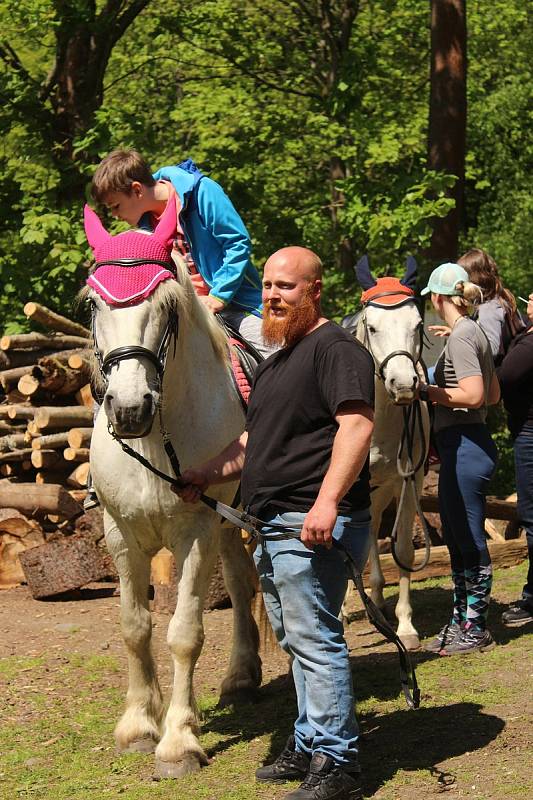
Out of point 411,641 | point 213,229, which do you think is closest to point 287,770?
point 411,641

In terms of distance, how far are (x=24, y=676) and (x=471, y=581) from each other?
9.33ft

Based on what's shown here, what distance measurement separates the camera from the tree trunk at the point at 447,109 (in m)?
13.4

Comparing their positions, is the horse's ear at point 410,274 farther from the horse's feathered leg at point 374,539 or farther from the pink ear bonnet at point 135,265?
the pink ear bonnet at point 135,265

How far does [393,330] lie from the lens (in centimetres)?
641

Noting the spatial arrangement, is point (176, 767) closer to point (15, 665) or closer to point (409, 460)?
point (15, 665)

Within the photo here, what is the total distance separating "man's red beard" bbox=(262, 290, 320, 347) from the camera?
4.34 meters

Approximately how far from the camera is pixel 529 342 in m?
7.18

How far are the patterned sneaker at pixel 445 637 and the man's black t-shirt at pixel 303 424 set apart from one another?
2.79 meters

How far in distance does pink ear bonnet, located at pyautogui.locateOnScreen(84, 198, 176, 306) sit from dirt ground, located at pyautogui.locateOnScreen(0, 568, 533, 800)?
2142 mm

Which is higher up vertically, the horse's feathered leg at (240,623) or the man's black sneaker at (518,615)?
the horse's feathered leg at (240,623)

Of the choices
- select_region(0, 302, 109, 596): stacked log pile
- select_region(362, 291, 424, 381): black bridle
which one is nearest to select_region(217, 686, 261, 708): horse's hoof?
select_region(362, 291, 424, 381): black bridle

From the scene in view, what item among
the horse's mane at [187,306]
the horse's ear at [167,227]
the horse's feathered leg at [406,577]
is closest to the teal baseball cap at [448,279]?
the horse's feathered leg at [406,577]

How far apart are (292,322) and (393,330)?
2143mm

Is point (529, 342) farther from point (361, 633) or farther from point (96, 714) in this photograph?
point (96, 714)
